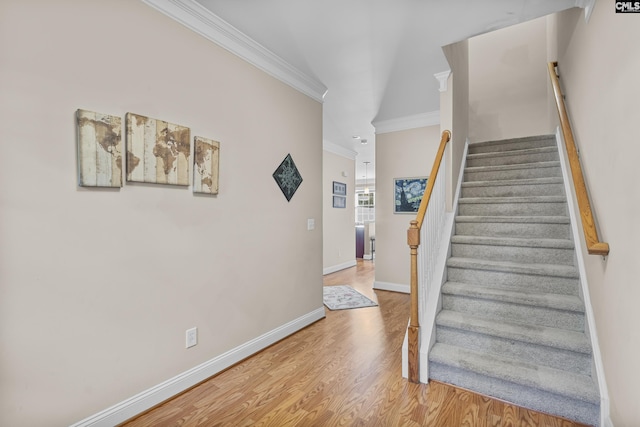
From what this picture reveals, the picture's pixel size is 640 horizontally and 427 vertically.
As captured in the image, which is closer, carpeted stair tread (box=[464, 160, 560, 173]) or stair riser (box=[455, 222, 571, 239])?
stair riser (box=[455, 222, 571, 239])

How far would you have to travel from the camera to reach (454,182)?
3416mm

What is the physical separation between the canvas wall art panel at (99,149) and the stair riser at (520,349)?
2476 mm

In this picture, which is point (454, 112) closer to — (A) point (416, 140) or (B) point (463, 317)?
(A) point (416, 140)

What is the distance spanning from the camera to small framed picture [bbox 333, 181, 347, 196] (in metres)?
6.34

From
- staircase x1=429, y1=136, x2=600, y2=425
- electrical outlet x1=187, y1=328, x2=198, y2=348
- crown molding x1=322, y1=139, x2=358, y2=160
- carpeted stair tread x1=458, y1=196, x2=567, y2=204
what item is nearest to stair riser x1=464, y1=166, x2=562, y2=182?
staircase x1=429, y1=136, x2=600, y2=425

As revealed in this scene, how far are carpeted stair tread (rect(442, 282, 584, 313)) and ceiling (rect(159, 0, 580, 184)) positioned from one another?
6.74ft

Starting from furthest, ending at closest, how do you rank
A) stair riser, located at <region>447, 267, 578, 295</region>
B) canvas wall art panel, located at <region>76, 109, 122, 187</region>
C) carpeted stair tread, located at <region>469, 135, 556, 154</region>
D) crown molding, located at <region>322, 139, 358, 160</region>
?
crown molding, located at <region>322, 139, 358, 160</region>
carpeted stair tread, located at <region>469, 135, 556, 154</region>
stair riser, located at <region>447, 267, 578, 295</region>
canvas wall art panel, located at <region>76, 109, 122, 187</region>

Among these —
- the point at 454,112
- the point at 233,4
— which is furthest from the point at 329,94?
the point at 233,4

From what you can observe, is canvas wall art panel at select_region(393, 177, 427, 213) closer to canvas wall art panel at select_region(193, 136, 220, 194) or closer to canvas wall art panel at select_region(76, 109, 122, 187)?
canvas wall art panel at select_region(193, 136, 220, 194)

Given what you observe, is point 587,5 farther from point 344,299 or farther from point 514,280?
point 344,299

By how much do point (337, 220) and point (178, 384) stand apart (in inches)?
187

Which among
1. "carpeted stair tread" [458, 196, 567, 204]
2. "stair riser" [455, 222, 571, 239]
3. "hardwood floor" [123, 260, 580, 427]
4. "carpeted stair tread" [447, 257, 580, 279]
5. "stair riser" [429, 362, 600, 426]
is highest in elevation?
"carpeted stair tread" [458, 196, 567, 204]

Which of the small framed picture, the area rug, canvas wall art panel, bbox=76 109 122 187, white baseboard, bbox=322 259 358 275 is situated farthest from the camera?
the small framed picture

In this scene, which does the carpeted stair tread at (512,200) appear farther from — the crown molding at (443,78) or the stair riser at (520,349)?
the stair riser at (520,349)
